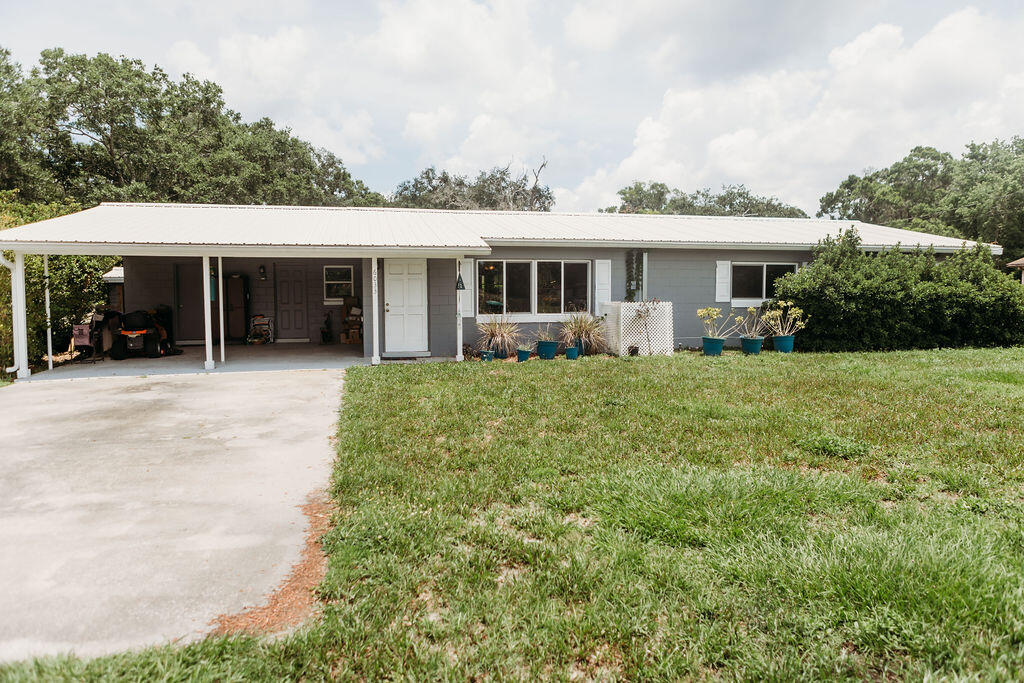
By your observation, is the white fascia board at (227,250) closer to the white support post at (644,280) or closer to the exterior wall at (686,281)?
the white support post at (644,280)

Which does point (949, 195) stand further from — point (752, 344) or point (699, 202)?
point (752, 344)

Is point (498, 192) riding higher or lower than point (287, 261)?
higher

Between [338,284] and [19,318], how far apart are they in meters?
6.84

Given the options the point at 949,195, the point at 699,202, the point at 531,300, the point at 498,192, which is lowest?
the point at 531,300

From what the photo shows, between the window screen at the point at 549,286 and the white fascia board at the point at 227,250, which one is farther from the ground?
the white fascia board at the point at 227,250

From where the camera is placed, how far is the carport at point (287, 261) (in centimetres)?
941

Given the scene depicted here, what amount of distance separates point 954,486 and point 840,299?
8.74 meters

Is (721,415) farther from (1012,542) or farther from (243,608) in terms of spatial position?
(243,608)

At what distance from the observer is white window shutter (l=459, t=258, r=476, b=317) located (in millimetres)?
11789

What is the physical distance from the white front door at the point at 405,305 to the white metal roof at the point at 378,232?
657 millimetres

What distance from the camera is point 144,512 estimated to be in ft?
12.3

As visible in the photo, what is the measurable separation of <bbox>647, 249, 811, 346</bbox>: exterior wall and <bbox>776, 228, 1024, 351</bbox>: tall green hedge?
A: 1.48 meters

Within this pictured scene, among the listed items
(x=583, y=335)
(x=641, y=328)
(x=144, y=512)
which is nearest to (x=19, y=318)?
(x=144, y=512)

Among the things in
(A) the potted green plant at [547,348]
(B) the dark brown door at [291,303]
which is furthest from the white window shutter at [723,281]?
(B) the dark brown door at [291,303]
